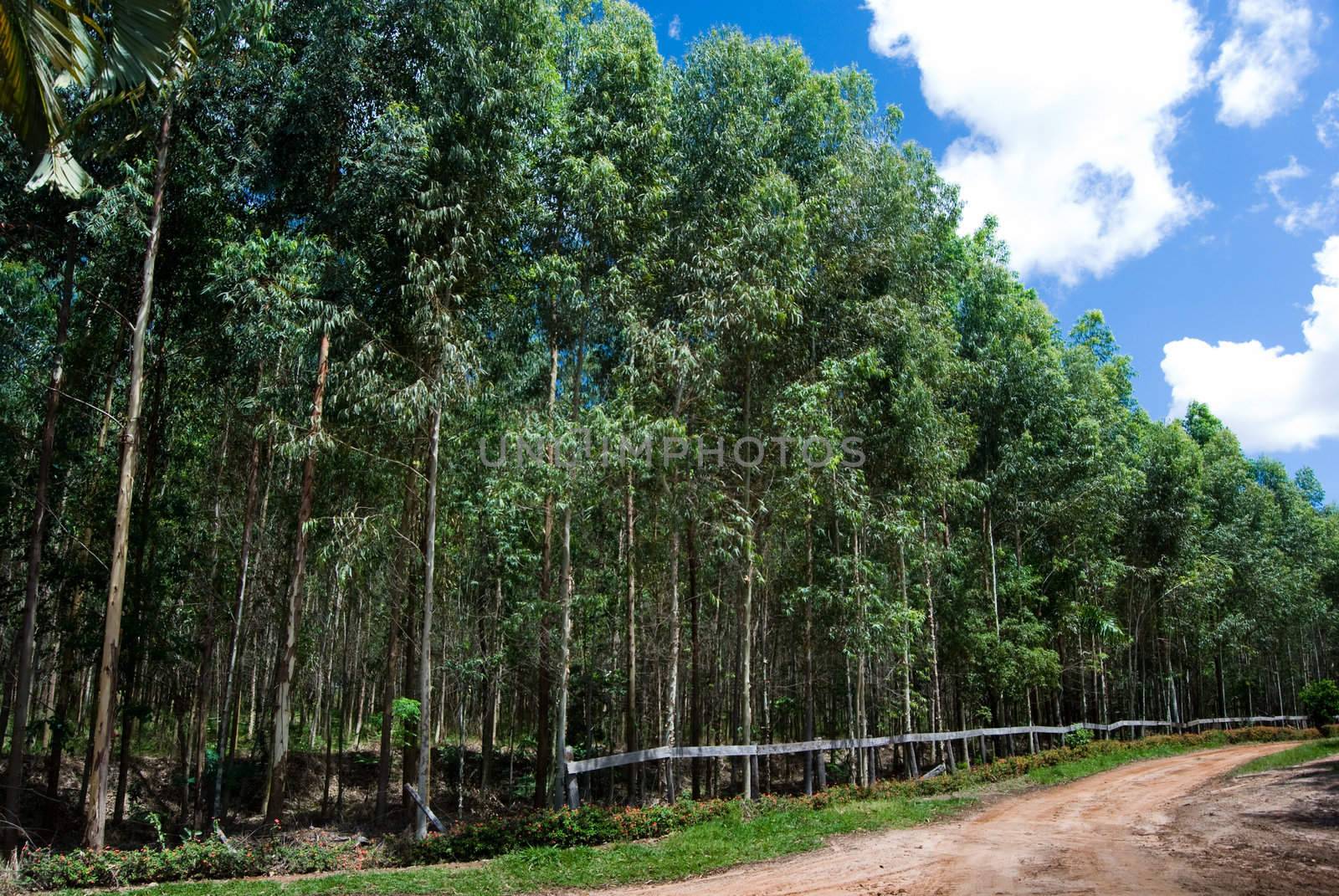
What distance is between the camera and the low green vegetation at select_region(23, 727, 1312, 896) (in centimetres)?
850

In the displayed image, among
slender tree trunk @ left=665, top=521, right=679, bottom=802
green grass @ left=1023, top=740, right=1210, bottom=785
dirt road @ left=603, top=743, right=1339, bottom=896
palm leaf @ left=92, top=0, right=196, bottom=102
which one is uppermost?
palm leaf @ left=92, top=0, right=196, bottom=102

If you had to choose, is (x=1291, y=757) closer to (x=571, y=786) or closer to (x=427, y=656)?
(x=571, y=786)

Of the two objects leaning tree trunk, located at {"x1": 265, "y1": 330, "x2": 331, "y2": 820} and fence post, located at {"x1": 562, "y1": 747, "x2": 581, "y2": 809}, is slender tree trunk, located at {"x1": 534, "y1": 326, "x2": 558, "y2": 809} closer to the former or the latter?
fence post, located at {"x1": 562, "y1": 747, "x2": 581, "y2": 809}

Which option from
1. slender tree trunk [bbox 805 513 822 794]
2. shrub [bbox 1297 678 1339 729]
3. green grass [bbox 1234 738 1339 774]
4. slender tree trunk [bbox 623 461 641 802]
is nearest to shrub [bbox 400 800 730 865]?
slender tree trunk [bbox 623 461 641 802]

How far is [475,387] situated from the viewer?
13.0m

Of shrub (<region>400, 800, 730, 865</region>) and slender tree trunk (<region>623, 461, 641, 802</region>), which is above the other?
slender tree trunk (<region>623, 461, 641, 802</region>)

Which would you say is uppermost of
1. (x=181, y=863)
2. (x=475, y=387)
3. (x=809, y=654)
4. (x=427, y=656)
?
(x=475, y=387)

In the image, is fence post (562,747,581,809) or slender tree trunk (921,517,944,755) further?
slender tree trunk (921,517,944,755)

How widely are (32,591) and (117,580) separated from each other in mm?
1779

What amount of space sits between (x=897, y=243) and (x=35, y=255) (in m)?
15.4

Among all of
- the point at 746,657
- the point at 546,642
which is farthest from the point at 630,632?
the point at 746,657

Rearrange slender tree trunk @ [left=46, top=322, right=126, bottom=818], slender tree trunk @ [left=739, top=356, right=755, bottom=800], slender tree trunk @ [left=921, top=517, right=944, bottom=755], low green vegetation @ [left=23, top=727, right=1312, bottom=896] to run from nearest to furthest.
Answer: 1. low green vegetation @ [left=23, top=727, right=1312, bottom=896]
2. slender tree trunk @ [left=739, top=356, right=755, bottom=800]
3. slender tree trunk @ [left=46, top=322, right=126, bottom=818]
4. slender tree trunk @ [left=921, top=517, right=944, bottom=755]

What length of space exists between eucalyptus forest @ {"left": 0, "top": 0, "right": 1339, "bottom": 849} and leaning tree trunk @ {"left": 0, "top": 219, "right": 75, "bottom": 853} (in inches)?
3.2

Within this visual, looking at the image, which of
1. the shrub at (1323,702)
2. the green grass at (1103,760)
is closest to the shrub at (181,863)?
the green grass at (1103,760)
